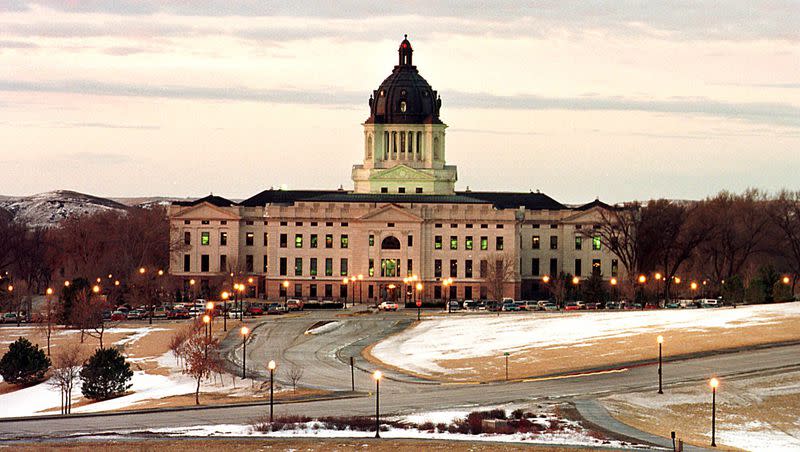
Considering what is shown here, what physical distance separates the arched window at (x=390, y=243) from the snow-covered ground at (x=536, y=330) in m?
39.1

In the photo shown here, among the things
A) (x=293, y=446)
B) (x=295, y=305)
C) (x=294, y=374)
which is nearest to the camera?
(x=293, y=446)

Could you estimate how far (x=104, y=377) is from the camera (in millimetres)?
86875

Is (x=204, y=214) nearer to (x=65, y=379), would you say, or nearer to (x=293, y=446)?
(x=65, y=379)

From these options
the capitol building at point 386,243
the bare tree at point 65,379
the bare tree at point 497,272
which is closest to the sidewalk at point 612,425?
the bare tree at point 65,379

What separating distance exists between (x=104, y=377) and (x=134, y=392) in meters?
2.06

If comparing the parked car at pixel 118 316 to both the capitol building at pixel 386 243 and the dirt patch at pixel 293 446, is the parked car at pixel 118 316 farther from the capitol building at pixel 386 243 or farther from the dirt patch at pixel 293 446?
the dirt patch at pixel 293 446

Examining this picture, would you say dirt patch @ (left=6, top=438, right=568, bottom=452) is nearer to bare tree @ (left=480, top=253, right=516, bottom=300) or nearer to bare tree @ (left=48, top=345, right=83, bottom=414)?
bare tree @ (left=48, top=345, right=83, bottom=414)

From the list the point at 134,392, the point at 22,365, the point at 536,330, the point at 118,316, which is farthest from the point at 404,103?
the point at 134,392

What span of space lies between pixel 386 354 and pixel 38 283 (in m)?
95.9

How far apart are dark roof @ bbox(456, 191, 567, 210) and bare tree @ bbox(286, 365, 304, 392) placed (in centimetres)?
8179

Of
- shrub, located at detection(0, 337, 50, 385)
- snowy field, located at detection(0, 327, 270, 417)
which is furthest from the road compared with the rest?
shrub, located at detection(0, 337, 50, 385)

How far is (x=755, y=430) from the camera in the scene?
71188mm

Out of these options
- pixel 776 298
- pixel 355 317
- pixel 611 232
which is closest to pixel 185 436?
pixel 355 317

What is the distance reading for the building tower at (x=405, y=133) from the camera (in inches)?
7087
